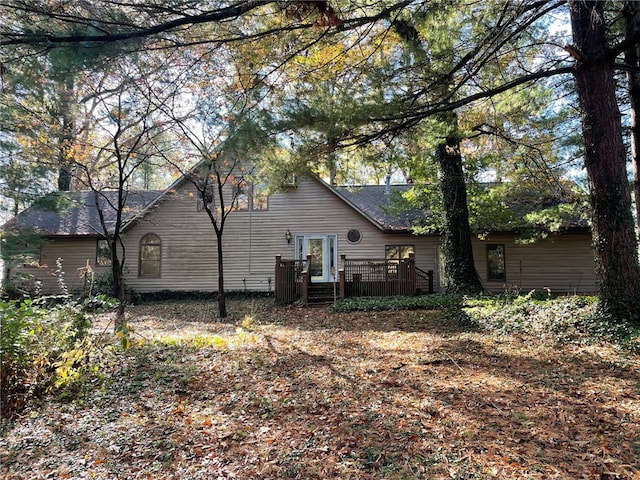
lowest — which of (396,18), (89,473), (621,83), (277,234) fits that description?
(89,473)

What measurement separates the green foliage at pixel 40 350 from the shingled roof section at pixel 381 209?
31.1 feet

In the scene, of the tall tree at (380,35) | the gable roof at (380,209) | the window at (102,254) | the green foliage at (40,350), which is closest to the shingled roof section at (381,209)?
the gable roof at (380,209)

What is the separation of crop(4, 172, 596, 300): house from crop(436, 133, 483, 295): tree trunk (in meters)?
3.89

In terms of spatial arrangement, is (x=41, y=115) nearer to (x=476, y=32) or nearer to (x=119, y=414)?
(x=119, y=414)

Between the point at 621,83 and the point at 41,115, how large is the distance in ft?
50.3

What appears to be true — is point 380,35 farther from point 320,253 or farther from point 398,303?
point 320,253

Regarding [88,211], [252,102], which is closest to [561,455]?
Answer: [252,102]

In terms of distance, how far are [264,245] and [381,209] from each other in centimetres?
534

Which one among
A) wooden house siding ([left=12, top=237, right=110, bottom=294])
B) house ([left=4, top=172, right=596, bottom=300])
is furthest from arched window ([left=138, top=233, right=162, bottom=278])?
wooden house siding ([left=12, top=237, right=110, bottom=294])

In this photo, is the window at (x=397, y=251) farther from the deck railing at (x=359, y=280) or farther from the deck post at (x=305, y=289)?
the deck post at (x=305, y=289)

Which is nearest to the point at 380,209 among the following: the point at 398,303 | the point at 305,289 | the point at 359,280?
the point at 359,280

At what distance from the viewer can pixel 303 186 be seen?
1493cm

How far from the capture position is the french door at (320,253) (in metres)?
14.6

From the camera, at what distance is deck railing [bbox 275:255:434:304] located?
12.1 metres
